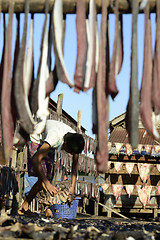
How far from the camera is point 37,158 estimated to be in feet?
19.3

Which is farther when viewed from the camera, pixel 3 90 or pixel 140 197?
pixel 140 197

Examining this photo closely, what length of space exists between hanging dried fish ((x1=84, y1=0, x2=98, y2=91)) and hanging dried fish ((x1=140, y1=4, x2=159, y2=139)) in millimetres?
472

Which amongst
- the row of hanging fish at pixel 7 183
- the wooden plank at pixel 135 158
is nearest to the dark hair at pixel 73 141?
the row of hanging fish at pixel 7 183

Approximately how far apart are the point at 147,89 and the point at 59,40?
94 cm

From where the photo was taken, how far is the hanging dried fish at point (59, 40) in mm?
3428

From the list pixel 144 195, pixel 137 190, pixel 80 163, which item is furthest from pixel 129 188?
pixel 80 163

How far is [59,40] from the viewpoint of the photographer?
141 inches

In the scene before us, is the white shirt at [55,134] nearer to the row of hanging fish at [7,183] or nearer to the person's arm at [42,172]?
the person's arm at [42,172]

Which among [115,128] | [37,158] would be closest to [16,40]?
[37,158]

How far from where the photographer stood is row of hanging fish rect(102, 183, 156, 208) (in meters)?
14.1

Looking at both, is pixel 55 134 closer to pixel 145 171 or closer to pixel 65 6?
pixel 65 6

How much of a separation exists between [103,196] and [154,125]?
471 inches

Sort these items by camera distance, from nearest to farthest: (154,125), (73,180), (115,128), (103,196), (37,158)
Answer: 1. (154,125)
2. (37,158)
3. (73,180)
4. (103,196)
5. (115,128)

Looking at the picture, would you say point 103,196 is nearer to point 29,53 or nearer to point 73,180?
point 73,180
